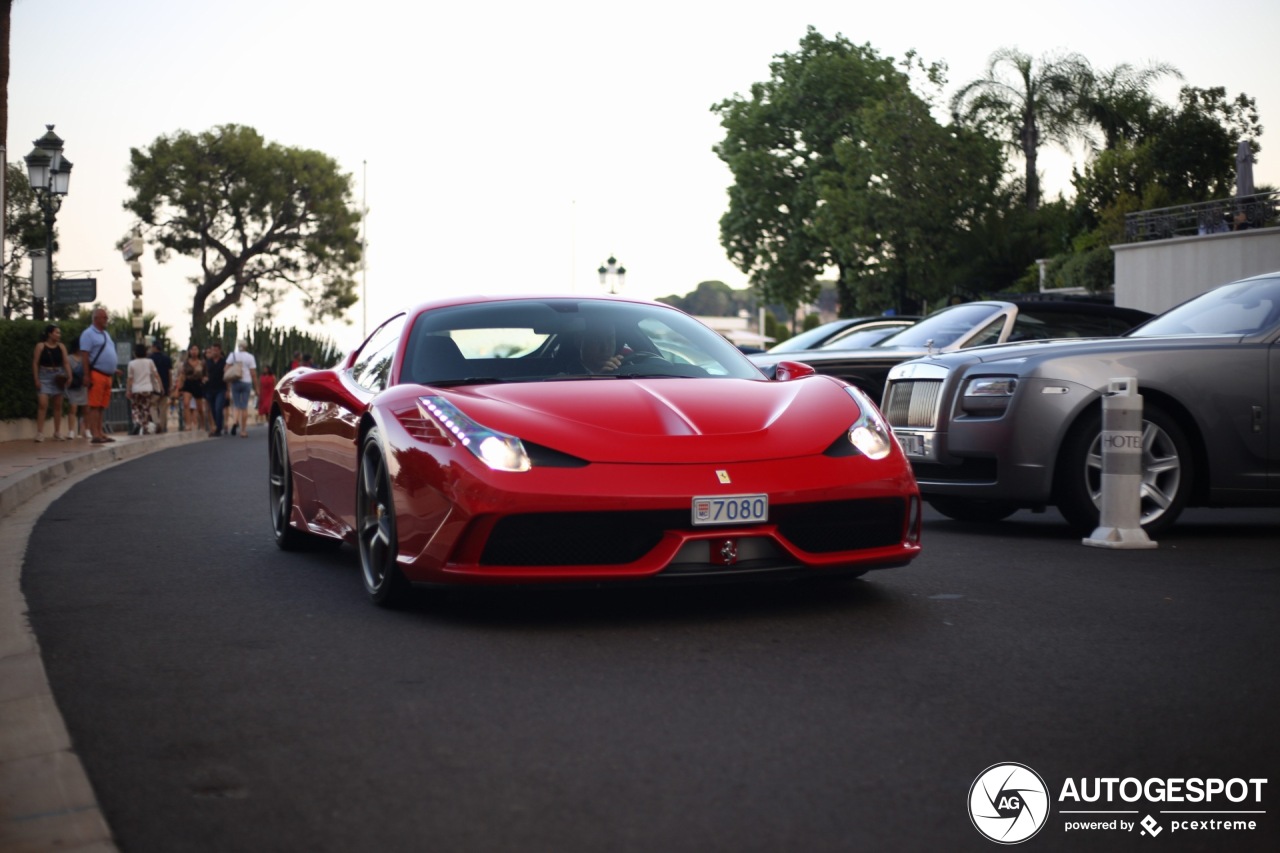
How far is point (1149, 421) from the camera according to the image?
8.67 metres

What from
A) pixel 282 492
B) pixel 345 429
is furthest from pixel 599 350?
pixel 282 492

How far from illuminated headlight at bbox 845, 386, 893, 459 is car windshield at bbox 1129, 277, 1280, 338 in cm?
371

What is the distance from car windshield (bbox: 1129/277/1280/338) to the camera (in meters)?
8.96

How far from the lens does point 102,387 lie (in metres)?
22.4

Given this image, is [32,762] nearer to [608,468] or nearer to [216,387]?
[608,468]

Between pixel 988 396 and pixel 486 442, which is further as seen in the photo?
pixel 988 396

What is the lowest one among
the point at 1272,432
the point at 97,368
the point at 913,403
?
the point at 1272,432

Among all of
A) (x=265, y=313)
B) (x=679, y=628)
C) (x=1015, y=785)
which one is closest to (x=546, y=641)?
(x=679, y=628)

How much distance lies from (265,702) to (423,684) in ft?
1.51

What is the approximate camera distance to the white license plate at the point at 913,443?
941 centimetres

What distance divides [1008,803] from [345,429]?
13.8 ft

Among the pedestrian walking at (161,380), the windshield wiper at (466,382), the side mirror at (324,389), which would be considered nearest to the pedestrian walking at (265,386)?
the pedestrian walking at (161,380)

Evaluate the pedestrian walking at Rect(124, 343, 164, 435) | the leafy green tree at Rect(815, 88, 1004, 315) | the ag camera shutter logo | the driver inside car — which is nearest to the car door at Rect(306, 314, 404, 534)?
the driver inside car

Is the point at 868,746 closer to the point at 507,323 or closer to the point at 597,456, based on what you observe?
the point at 597,456
